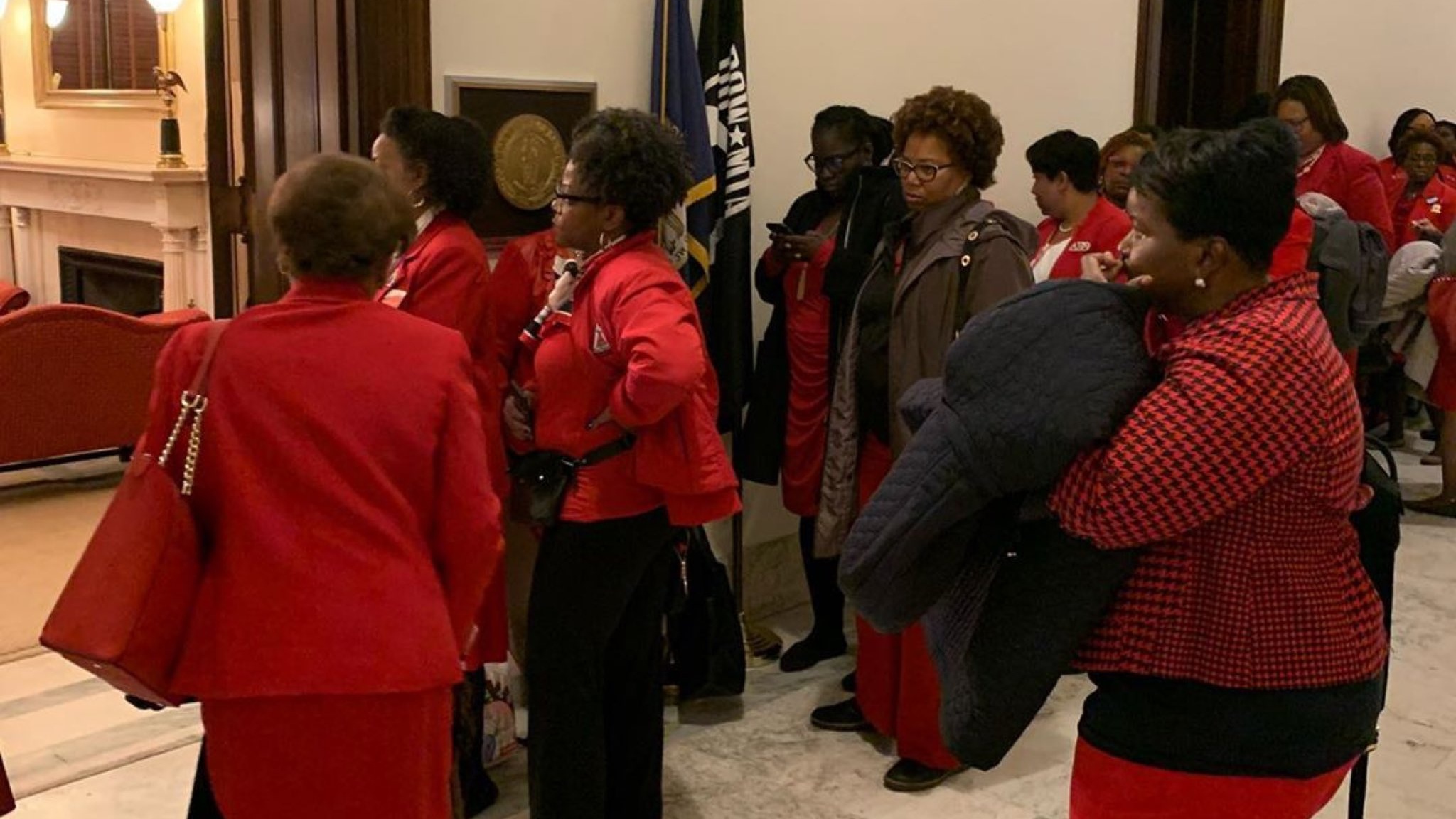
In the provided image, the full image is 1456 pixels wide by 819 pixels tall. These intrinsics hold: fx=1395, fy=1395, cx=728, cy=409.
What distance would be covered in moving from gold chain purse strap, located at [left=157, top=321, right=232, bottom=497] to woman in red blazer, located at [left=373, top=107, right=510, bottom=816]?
915mm

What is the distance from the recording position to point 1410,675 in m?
4.10

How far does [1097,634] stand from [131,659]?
119 centimetres

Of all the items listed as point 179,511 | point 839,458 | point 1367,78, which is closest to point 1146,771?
point 179,511

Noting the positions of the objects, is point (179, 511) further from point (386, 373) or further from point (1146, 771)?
point (1146, 771)

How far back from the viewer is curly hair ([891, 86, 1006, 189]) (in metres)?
3.13

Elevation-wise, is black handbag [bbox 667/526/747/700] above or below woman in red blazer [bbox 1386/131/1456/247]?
below

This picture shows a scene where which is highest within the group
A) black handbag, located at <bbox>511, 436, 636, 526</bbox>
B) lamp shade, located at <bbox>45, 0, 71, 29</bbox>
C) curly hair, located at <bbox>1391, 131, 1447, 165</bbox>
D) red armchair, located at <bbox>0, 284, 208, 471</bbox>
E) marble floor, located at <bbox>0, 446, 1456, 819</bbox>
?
lamp shade, located at <bbox>45, 0, 71, 29</bbox>

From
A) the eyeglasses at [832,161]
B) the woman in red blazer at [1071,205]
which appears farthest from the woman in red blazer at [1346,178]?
the eyeglasses at [832,161]

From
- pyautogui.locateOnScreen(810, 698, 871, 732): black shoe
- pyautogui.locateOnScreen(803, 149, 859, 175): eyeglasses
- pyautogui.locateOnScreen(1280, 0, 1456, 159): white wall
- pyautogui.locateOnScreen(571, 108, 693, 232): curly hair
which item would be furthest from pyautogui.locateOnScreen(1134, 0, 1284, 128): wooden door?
pyautogui.locateOnScreen(571, 108, 693, 232): curly hair

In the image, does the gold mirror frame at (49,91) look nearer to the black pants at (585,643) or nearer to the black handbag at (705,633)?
the black handbag at (705,633)

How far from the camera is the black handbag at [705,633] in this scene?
3.47m

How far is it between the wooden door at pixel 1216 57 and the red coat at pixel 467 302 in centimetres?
440

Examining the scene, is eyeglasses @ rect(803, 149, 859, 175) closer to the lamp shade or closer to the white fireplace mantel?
the white fireplace mantel

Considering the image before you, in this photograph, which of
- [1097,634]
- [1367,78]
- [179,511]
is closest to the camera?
[1097,634]
